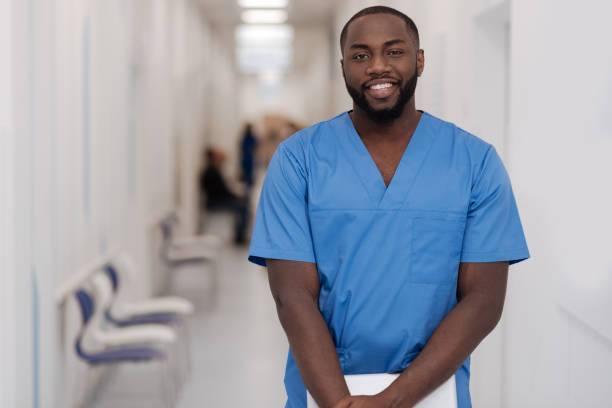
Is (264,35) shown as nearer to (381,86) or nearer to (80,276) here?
(80,276)

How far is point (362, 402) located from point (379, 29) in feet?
2.32

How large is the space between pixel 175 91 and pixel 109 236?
139 inches

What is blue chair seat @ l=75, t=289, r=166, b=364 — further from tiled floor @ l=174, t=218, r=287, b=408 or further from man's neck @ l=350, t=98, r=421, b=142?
man's neck @ l=350, t=98, r=421, b=142

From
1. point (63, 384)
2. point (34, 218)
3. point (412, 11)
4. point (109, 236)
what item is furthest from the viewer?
point (109, 236)

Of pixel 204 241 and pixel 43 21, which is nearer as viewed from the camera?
pixel 43 21

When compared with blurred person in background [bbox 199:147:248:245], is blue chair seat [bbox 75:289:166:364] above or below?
below

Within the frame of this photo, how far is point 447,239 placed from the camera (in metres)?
1.37

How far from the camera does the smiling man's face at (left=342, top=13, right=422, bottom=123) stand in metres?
1.37

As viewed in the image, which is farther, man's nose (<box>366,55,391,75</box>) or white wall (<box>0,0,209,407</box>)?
white wall (<box>0,0,209,407</box>)

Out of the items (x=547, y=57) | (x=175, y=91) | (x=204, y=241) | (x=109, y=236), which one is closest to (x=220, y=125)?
(x=175, y=91)

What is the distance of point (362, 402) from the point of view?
1.30 meters

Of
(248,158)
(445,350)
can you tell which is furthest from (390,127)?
(248,158)

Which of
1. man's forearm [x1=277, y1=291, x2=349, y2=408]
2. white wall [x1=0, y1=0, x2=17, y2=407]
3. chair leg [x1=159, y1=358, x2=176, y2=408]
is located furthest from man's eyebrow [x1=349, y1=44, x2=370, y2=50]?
chair leg [x1=159, y1=358, x2=176, y2=408]

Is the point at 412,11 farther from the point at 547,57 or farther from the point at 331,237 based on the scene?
the point at 331,237
